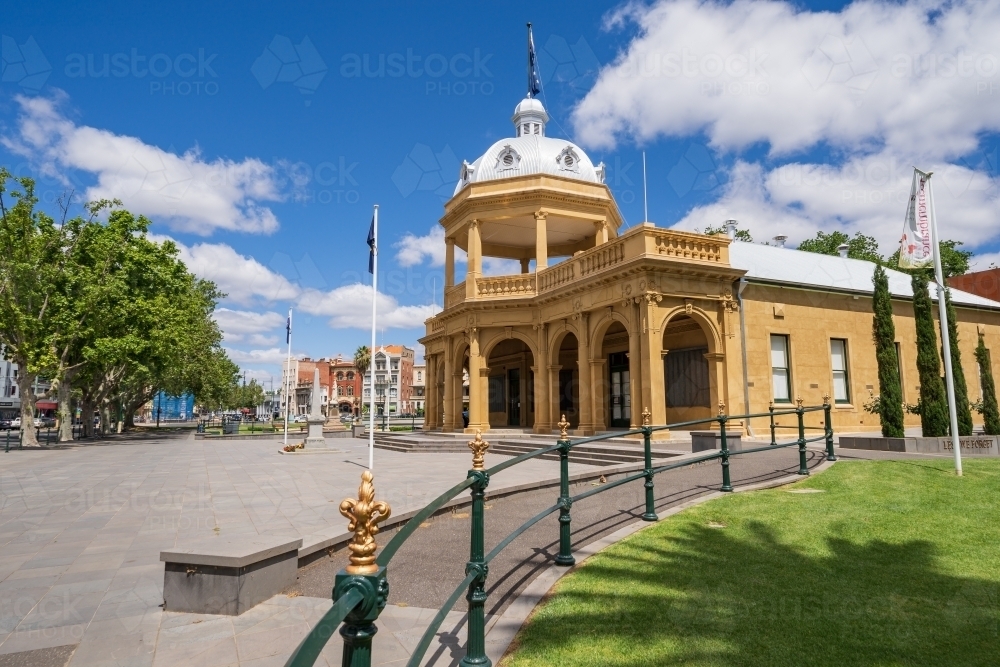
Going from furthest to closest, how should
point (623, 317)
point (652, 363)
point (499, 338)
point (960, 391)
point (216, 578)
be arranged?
1. point (499, 338)
2. point (623, 317)
3. point (652, 363)
4. point (960, 391)
5. point (216, 578)

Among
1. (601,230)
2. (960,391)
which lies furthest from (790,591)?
(601,230)

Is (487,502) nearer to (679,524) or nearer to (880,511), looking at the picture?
(679,524)

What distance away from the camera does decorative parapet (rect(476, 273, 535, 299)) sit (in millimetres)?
23312

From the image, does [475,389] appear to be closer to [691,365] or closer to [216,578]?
[691,365]

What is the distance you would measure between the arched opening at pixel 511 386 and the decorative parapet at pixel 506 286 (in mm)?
3386

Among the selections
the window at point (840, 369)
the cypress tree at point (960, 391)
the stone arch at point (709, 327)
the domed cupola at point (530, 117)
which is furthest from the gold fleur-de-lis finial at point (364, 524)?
the domed cupola at point (530, 117)

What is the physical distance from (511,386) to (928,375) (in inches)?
668

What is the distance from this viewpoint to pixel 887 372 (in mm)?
15266

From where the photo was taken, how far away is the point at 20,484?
13.5 m

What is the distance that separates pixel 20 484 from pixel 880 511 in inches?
683

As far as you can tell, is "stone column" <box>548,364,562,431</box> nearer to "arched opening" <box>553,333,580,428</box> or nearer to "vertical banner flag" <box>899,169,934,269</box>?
"arched opening" <box>553,333,580,428</box>

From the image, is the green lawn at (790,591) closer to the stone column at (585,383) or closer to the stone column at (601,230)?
the stone column at (585,383)

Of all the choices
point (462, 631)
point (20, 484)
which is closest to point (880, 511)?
point (462, 631)

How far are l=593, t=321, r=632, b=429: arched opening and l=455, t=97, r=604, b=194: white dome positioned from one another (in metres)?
6.79
